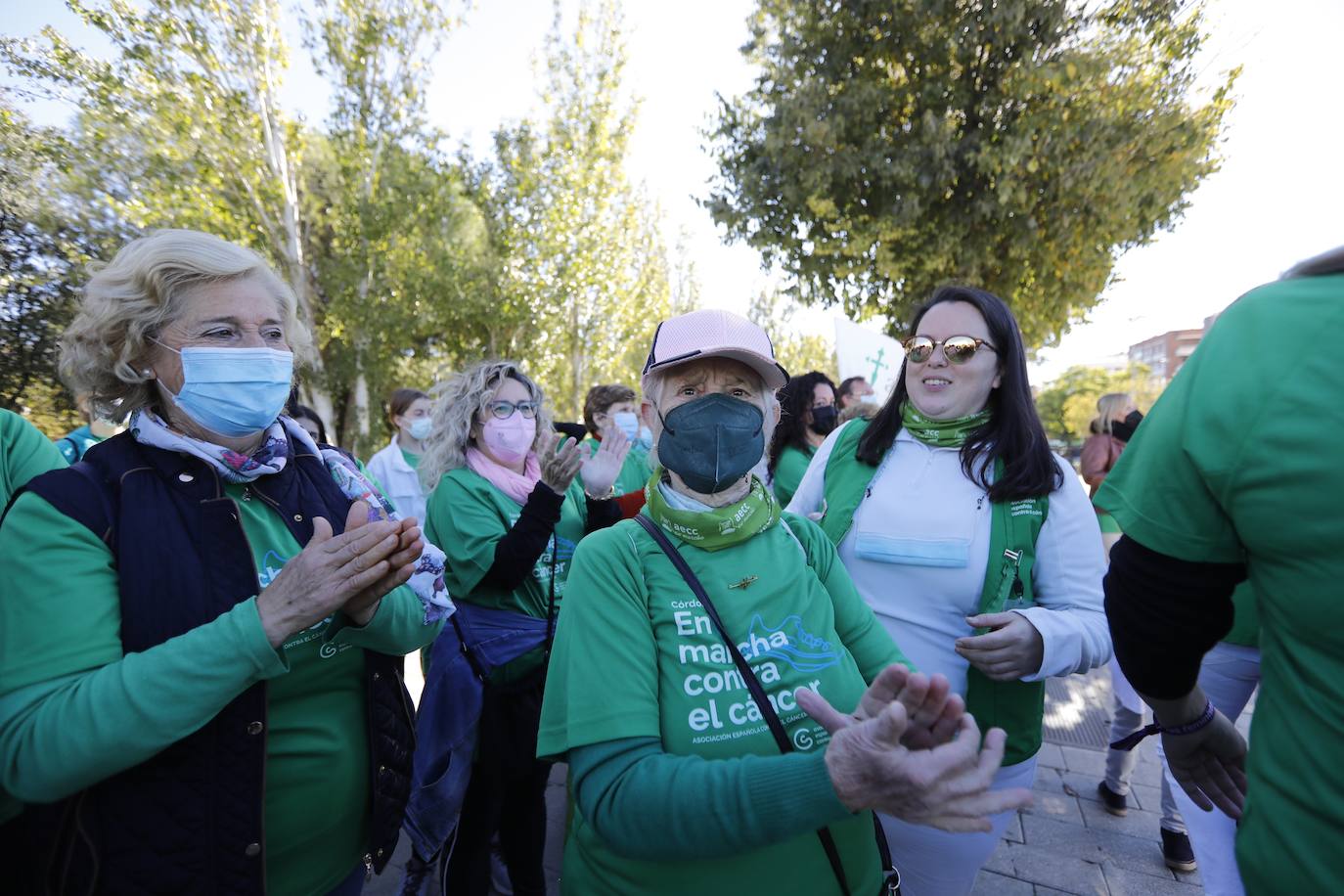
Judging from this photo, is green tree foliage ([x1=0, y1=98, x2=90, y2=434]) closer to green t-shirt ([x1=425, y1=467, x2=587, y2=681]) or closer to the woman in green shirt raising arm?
green t-shirt ([x1=425, y1=467, x2=587, y2=681])

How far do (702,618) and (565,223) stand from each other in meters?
19.3

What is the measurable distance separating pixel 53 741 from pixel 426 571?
0.92 meters

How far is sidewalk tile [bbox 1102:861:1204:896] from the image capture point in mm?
3006

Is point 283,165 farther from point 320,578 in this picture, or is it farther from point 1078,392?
point 1078,392

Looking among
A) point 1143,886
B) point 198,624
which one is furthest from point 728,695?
point 1143,886

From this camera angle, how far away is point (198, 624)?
4.70 ft

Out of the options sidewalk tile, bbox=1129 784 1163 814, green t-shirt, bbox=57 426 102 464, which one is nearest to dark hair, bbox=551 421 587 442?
green t-shirt, bbox=57 426 102 464

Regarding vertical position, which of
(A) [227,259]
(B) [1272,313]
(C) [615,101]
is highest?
(C) [615,101]

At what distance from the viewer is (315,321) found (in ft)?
59.2

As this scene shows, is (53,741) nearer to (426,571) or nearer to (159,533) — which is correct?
(159,533)

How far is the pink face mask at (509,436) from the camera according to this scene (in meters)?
3.23

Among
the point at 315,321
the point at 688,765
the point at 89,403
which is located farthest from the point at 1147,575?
the point at 315,321

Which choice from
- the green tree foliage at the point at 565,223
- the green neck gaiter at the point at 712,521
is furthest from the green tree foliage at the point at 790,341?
the green neck gaiter at the point at 712,521

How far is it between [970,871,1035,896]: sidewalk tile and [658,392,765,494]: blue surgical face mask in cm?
280
